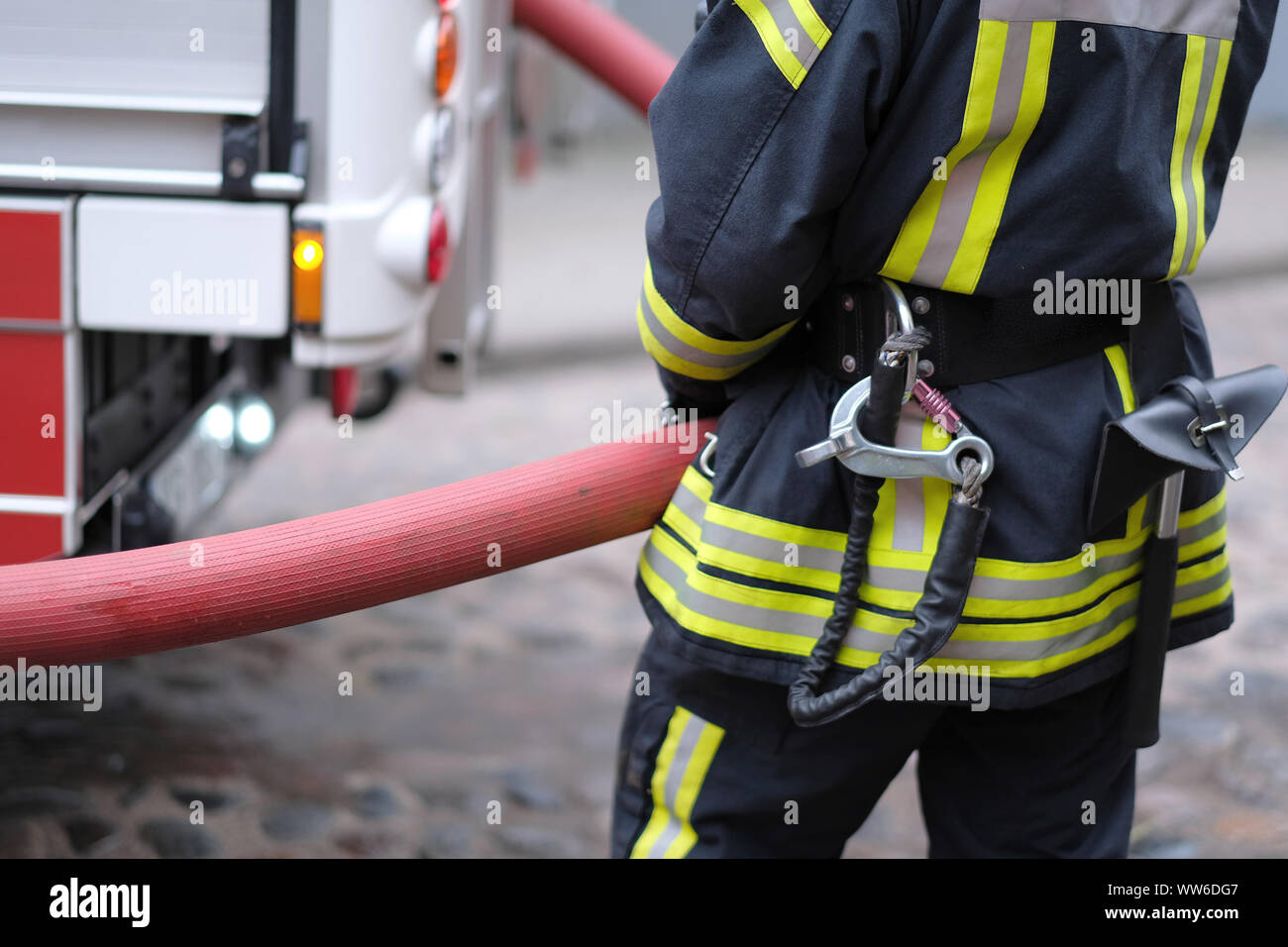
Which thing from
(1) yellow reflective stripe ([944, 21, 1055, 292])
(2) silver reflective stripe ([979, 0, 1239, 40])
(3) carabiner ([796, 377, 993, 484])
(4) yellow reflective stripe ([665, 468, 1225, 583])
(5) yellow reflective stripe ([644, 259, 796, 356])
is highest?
(2) silver reflective stripe ([979, 0, 1239, 40])

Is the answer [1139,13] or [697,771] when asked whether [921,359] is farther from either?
[697,771]

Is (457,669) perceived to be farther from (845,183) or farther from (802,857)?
(845,183)

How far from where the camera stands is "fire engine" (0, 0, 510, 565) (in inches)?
83.7

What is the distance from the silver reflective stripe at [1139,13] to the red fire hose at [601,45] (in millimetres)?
1895

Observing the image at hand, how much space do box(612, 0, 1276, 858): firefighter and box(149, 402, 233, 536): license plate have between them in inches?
47.1

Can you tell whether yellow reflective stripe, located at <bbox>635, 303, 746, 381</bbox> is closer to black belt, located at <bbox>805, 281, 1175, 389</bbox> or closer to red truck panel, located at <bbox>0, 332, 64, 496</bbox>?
black belt, located at <bbox>805, 281, 1175, 389</bbox>

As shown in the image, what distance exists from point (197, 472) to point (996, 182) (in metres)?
1.83

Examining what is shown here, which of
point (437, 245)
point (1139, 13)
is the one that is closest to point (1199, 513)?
point (1139, 13)

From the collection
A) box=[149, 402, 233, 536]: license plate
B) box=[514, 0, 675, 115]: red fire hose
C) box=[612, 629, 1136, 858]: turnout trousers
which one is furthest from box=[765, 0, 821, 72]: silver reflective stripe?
box=[514, 0, 675, 115]: red fire hose

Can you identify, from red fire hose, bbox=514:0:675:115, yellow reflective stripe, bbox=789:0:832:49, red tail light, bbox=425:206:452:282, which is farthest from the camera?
red fire hose, bbox=514:0:675:115

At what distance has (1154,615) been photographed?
174 centimetres

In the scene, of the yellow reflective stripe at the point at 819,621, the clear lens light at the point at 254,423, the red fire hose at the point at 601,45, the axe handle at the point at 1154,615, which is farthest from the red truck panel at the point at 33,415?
the red fire hose at the point at 601,45

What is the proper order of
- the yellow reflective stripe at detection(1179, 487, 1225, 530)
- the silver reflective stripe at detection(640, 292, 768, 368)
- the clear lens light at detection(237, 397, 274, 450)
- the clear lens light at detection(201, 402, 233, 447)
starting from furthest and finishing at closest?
the clear lens light at detection(237, 397, 274, 450) < the clear lens light at detection(201, 402, 233, 447) < the yellow reflective stripe at detection(1179, 487, 1225, 530) < the silver reflective stripe at detection(640, 292, 768, 368)

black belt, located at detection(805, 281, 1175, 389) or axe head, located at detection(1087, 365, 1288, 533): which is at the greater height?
black belt, located at detection(805, 281, 1175, 389)
